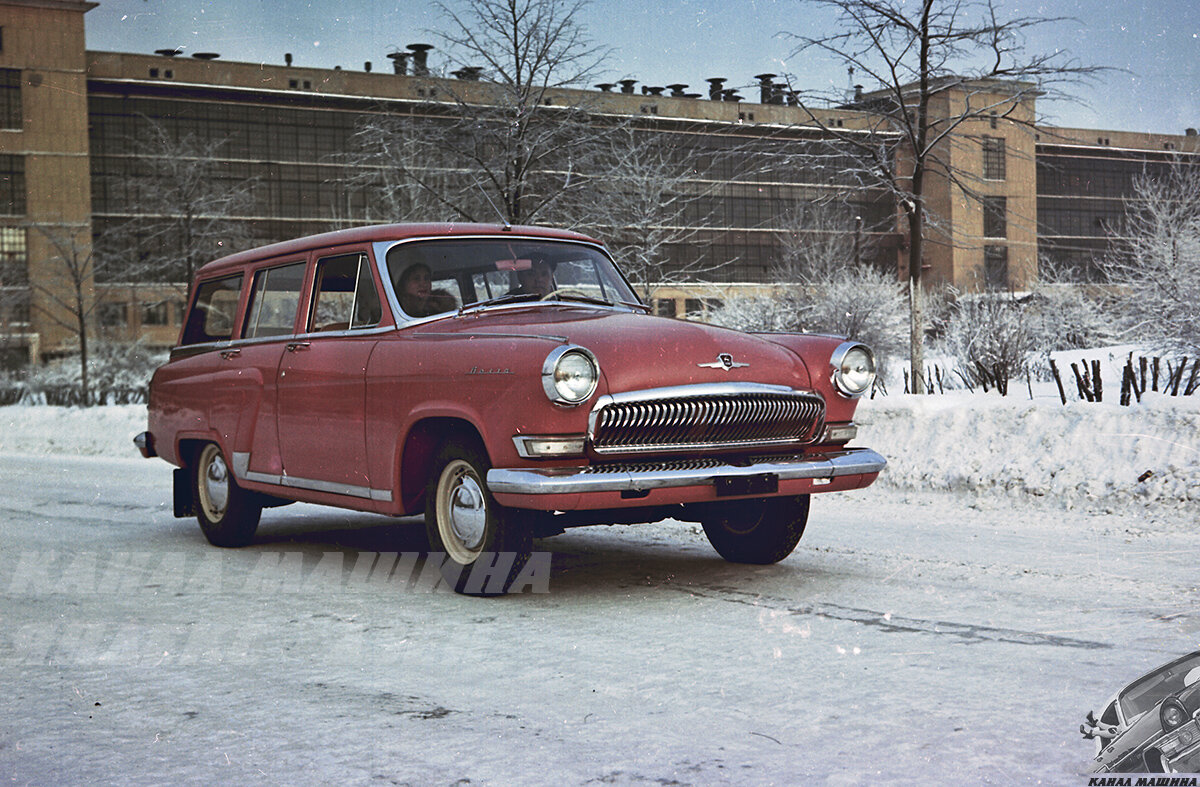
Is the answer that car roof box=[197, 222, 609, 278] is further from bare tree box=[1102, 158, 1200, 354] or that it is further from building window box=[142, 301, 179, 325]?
building window box=[142, 301, 179, 325]

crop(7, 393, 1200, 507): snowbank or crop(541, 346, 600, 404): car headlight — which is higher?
Result: crop(541, 346, 600, 404): car headlight

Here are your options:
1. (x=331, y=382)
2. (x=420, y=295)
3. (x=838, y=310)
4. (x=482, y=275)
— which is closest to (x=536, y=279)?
(x=482, y=275)

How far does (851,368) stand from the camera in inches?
267

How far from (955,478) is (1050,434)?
851 millimetres

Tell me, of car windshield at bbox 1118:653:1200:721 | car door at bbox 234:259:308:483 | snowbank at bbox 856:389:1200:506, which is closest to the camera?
car windshield at bbox 1118:653:1200:721

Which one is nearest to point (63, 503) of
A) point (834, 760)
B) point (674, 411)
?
point (674, 411)

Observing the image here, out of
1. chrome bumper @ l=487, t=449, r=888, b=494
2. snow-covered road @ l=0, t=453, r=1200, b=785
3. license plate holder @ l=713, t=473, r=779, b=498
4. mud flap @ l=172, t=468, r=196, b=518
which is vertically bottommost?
snow-covered road @ l=0, t=453, r=1200, b=785

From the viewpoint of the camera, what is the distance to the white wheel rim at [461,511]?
20.2 feet

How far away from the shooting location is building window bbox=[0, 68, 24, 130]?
66375 mm

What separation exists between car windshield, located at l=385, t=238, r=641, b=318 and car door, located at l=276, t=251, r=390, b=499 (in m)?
0.23

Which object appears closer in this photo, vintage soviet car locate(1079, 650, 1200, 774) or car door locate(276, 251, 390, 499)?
vintage soviet car locate(1079, 650, 1200, 774)

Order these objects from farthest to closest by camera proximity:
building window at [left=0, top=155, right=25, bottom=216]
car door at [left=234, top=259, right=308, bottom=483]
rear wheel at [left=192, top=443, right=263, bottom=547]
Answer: building window at [left=0, top=155, right=25, bottom=216]
rear wheel at [left=192, top=443, right=263, bottom=547]
car door at [left=234, top=259, right=308, bottom=483]

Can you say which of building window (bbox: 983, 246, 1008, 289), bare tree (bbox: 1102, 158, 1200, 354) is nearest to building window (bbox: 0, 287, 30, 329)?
bare tree (bbox: 1102, 158, 1200, 354)

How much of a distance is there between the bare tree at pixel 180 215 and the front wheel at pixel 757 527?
2687 cm
